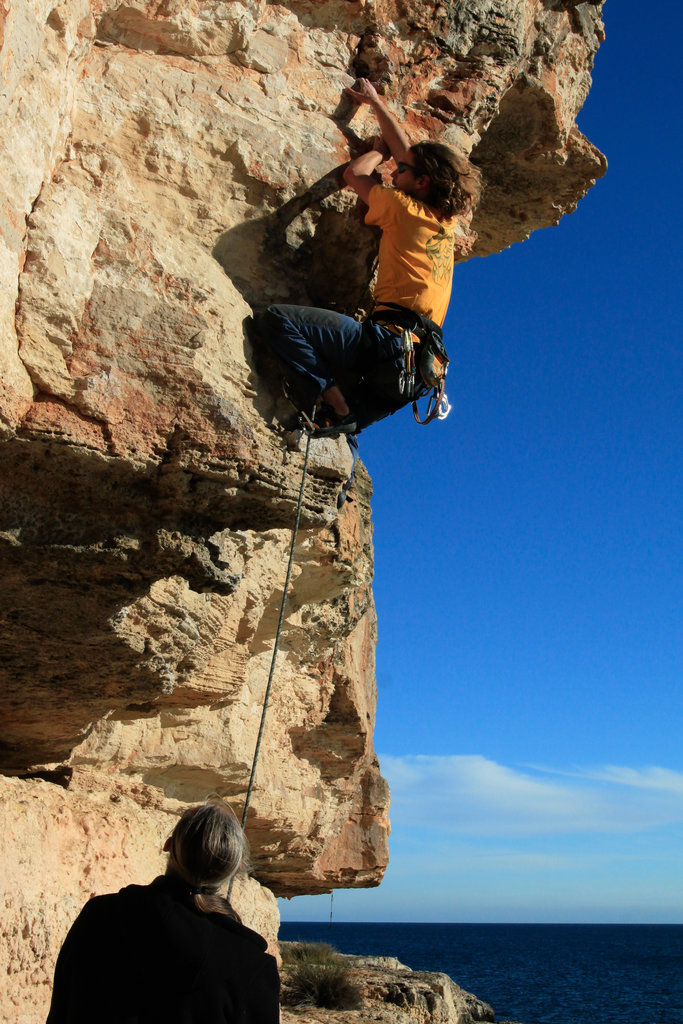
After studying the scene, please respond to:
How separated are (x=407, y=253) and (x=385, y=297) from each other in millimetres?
255

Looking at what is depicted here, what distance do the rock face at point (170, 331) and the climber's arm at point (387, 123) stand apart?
0.08m

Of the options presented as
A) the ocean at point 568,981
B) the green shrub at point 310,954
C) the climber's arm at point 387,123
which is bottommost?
the ocean at point 568,981

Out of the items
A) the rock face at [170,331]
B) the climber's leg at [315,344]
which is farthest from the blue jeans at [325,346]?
the rock face at [170,331]

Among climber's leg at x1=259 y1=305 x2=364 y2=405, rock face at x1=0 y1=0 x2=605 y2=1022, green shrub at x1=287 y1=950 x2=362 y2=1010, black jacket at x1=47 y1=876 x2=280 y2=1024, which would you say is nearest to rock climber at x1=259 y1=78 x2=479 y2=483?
climber's leg at x1=259 y1=305 x2=364 y2=405

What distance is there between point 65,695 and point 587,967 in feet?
246

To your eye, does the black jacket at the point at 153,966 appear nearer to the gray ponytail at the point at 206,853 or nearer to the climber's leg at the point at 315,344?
the gray ponytail at the point at 206,853

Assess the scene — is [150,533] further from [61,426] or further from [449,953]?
[449,953]

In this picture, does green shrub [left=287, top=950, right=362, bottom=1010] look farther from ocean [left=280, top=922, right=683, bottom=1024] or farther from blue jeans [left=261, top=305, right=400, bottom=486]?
ocean [left=280, top=922, right=683, bottom=1024]

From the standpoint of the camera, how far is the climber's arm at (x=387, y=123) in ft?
16.2

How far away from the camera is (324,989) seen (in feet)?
28.8

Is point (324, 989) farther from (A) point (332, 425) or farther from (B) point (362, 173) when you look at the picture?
(B) point (362, 173)

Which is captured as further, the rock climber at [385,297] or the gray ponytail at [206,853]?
the rock climber at [385,297]

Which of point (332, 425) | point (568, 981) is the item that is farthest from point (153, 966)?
point (568, 981)

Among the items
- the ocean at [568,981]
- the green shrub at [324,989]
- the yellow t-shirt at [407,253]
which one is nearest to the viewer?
the yellow t-shirt at [407,253]
